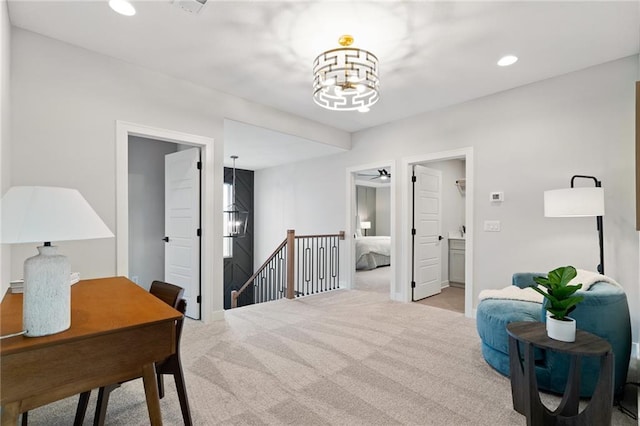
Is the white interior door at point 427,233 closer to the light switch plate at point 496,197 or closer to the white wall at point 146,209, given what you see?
the light switch plate at point 496,197

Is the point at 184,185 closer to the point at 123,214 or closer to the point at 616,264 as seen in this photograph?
the point at 123,214

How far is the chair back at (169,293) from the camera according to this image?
6.31 feet

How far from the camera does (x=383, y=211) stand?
1081 centimetres

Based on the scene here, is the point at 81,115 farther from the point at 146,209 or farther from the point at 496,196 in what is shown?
the point at 496,196

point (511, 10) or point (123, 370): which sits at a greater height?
point (511, 10)

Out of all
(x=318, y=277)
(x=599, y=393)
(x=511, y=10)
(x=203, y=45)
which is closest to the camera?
(x=599, y=393)

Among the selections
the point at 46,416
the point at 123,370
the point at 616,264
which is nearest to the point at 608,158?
the point at 616,264

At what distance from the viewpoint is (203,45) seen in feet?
9.00

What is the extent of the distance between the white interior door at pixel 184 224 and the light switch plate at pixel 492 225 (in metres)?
3.50

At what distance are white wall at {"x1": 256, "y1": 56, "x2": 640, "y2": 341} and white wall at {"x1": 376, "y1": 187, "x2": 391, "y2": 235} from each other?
6.11 metres

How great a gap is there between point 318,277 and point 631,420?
440cm

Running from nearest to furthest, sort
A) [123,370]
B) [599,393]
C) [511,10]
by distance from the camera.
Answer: [123,370] → [599,393] → [511,10]

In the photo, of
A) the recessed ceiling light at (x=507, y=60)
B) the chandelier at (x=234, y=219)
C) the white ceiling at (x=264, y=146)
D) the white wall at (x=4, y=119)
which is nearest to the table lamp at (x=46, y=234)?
the white wall at (x=4, y=119)

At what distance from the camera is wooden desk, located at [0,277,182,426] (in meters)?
1.07
